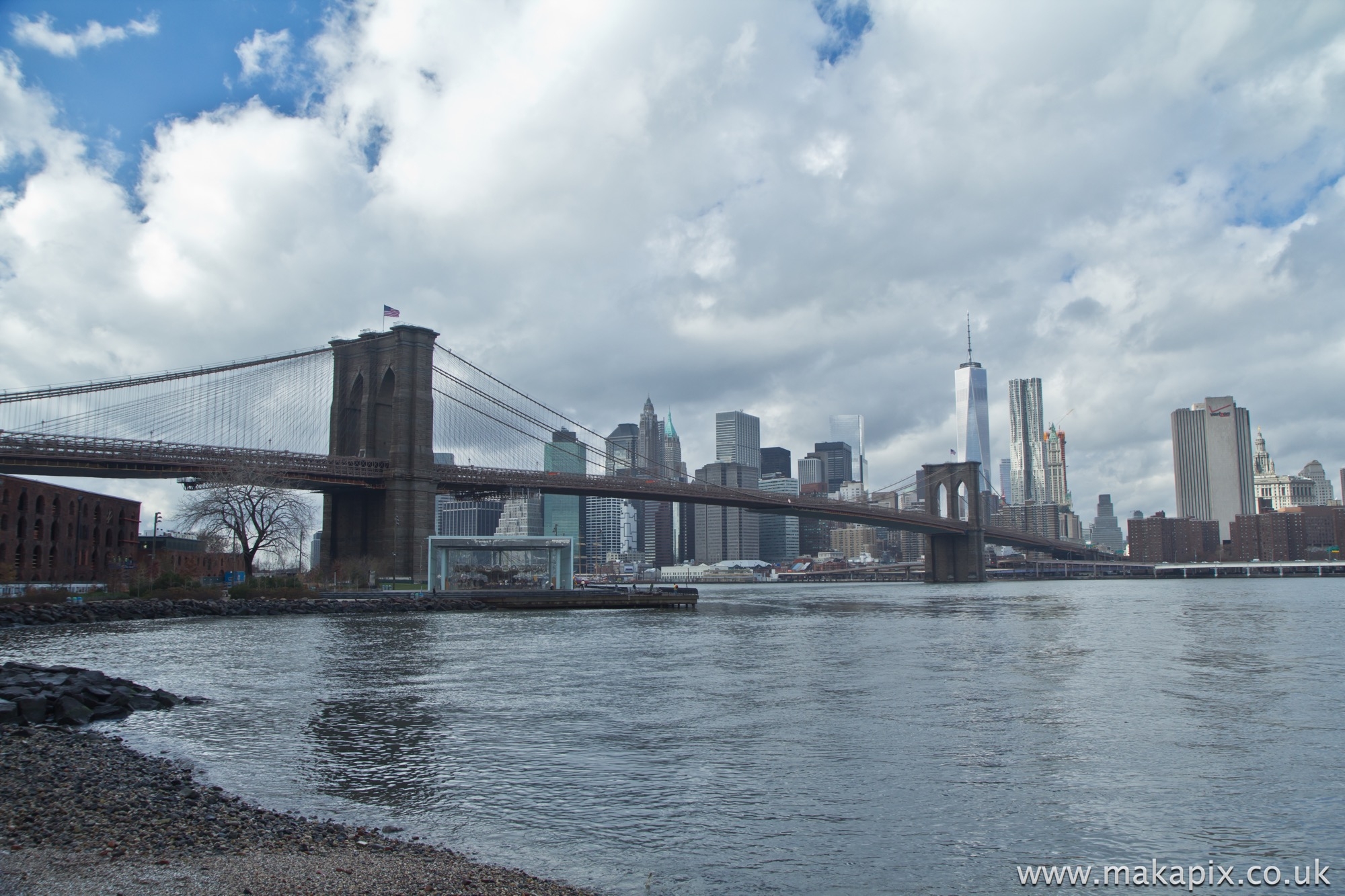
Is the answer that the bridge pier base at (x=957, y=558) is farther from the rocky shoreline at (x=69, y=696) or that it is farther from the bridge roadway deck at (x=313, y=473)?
the rocky shoreline at (x=69, y=696)

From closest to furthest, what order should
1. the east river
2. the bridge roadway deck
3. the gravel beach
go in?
1. the gravel beach
2. the east river
3. the bridge roadway deck

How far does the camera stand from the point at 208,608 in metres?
48.4

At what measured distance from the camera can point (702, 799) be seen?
38.8 feet

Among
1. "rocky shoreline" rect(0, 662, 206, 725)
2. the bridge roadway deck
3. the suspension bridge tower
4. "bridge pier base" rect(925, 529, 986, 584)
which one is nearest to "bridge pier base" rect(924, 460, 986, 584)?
"bridge pier base" rect(925, 529, 986, 584)

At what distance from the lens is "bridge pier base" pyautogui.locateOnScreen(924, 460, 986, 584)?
128m

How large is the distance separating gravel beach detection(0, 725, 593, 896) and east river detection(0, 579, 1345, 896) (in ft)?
2.60

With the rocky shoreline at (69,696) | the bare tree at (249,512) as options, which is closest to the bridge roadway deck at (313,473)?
the bare tree at (249,512)

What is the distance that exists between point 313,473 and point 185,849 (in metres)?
59.6

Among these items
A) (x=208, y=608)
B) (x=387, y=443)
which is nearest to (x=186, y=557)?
(x=387, y=443)

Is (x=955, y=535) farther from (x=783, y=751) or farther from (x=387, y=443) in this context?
(x=783, y=751)

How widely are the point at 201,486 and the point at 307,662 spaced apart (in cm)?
3689

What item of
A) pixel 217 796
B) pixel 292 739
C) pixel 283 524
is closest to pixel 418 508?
pixel 283 524

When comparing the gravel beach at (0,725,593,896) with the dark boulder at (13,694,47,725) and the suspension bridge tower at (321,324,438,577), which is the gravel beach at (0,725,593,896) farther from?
the suspension bridge tower at (321,324,438,577)

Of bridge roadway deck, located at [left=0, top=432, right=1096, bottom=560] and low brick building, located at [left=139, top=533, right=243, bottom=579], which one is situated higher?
bridge roadway deck, located at [left=0, top=432, right=1096, bottom=560]
